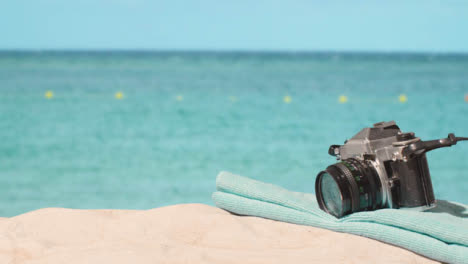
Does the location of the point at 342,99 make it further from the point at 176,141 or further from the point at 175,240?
the point at 175,240

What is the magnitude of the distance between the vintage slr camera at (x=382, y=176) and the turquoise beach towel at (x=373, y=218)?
6 cm

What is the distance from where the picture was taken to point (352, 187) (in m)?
1.83

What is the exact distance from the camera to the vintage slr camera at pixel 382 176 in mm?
1838

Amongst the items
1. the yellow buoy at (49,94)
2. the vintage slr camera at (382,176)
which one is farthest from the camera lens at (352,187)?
the yellow buoy at (49,94)

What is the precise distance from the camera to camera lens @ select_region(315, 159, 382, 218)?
6.02ft

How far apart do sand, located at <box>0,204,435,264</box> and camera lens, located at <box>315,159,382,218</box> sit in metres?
0.11

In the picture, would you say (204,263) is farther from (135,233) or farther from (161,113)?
(161,113)

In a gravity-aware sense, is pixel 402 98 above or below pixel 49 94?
A: above

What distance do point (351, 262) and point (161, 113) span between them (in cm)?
676

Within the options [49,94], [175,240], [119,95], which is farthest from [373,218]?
[49,94]

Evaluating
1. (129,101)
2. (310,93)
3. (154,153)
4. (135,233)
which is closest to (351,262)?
(135,233)

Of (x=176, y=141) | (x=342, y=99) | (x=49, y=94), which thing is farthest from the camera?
(x=49, y=94)

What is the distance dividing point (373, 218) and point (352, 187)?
0.12m

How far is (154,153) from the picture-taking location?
5250mm
